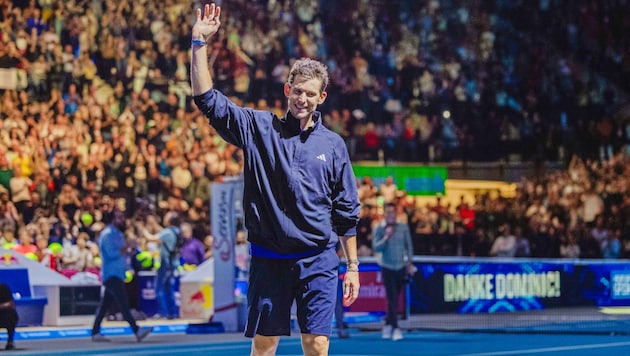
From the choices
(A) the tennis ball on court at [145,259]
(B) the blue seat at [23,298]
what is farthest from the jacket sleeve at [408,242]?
(A) the tennis ball on court at [145,259]

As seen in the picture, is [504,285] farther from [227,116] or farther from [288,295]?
[227,116]

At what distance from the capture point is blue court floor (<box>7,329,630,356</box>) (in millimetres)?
16188

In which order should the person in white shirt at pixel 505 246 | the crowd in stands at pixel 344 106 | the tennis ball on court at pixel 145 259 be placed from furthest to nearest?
the person in white shirt at pixel 505 246 → the crowd in stands at pixel 344 106 → the tennis ball on court at pixel 145 259

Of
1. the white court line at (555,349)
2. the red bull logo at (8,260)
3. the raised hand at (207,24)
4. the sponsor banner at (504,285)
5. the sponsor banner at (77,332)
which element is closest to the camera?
the raised hand at (207,24)

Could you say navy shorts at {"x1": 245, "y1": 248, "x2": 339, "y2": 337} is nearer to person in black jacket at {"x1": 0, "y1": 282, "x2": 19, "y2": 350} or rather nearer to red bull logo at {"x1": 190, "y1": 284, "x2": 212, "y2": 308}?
person in black jacket at {"x1": 0, "y1": 282, "x2": 19, "y2": 350}

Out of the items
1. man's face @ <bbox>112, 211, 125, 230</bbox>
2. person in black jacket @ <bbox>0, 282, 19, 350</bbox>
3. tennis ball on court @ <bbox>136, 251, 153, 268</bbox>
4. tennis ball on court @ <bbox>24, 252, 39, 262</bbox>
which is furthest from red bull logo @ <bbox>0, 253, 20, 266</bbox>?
tennis ball on court @ <bbox>136, 251, 153, 268</bbox>

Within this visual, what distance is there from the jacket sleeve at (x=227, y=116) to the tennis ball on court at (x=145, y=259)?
Result: 1737 cm

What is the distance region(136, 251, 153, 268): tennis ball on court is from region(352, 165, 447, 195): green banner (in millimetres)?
8301

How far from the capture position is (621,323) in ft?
68.7

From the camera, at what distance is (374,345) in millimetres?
17500

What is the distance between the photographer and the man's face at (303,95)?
696 centimetres

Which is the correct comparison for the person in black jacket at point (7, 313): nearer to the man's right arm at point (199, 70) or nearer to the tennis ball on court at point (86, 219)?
the tennis ball on court at point (86, 219)

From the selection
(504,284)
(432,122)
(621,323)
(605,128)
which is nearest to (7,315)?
(504,284)

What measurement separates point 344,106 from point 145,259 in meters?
10.3
